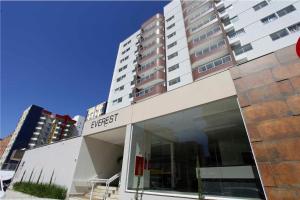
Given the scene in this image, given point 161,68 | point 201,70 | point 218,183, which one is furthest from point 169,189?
point 161,68

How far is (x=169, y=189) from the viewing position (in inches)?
229

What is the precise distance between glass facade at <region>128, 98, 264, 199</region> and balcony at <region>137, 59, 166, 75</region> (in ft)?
53.1

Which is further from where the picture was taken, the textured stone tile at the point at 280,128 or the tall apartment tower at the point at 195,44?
the tall apartment tower at the point at 195,44

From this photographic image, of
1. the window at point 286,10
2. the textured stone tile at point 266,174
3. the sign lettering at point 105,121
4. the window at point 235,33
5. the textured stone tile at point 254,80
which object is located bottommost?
the textured stone tile at point 266,174

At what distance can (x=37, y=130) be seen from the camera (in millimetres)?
55438

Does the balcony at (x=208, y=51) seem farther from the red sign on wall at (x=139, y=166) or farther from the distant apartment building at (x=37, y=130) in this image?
the distant apartment building at (x=37, y=130)

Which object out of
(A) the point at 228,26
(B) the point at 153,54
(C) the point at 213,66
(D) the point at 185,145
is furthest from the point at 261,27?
(D) the point at 185,145

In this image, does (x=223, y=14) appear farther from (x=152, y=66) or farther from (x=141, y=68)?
(x=141, y=68)

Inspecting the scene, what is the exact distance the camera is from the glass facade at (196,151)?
17.5ft

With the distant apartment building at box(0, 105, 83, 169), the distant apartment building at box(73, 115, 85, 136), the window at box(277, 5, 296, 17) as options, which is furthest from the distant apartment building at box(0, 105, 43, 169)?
the window at box(277, 5, 296, 17)

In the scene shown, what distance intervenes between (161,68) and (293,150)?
20.4 metres

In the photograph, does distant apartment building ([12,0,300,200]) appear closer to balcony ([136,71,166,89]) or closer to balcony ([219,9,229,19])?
balcony ([219,9,229,19])

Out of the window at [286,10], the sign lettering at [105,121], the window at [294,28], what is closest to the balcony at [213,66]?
the window at [294,28]

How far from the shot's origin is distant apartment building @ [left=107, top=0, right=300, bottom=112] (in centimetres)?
1548
